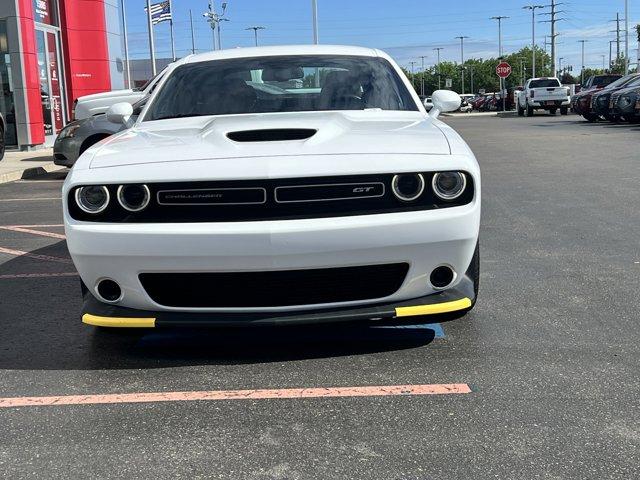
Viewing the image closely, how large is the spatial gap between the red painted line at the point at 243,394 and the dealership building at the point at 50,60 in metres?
16.2

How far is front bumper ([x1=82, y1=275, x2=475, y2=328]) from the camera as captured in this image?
3154 mm

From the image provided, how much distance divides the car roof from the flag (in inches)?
1044

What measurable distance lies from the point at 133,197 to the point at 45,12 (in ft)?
60.2

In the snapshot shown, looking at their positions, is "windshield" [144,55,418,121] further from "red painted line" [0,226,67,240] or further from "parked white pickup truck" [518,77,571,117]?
"parked white pickup truck" [518,77,571,117]

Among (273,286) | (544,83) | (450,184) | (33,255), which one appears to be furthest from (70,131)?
(544,83)

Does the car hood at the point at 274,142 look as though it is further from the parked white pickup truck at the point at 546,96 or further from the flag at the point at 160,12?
the parked white pickup truck at the point at 546,96

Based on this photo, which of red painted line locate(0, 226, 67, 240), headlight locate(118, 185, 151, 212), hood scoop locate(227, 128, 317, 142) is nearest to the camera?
headlight locate(118, 185, 151, 212)

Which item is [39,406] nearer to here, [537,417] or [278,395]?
[278,395]

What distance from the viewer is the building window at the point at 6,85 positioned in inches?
687

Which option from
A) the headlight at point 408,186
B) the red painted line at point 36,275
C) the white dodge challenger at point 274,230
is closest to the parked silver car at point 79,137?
the red painted line at point 36,275

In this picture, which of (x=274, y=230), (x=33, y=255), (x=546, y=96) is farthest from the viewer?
(x=546, y=96)

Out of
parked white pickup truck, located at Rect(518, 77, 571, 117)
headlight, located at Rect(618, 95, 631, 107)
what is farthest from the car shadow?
parked white pickup truck, located at Rect(518, 77, 571, 117)

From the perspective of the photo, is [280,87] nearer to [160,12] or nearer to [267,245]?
[267,245]

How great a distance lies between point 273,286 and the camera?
3.19 m
